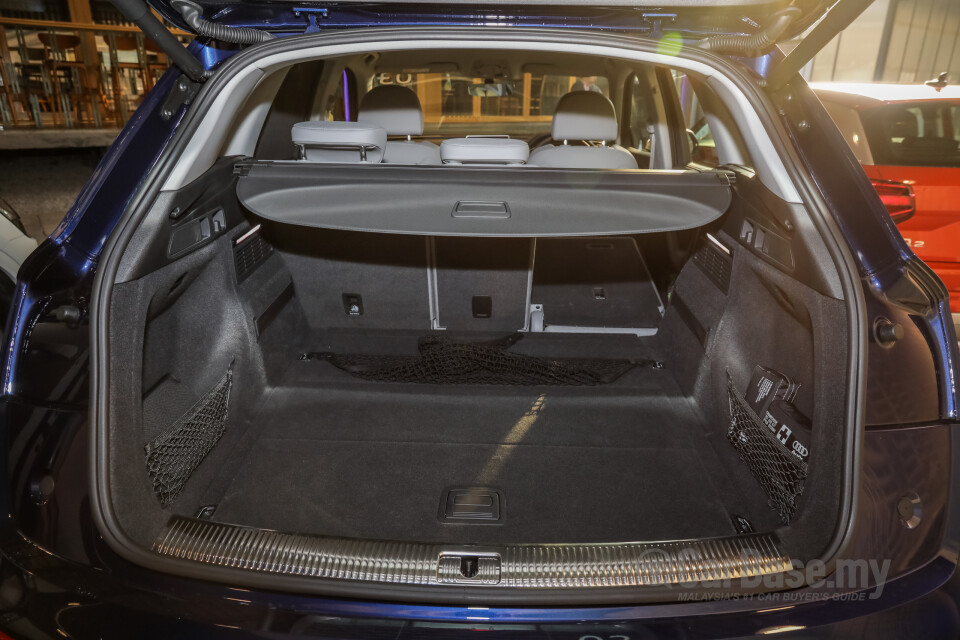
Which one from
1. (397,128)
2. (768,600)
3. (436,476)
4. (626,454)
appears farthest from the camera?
(397,128)

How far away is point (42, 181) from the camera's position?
6.49 meters

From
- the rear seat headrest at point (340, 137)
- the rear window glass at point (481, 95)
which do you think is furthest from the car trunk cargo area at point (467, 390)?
the rear window glass at point (481, 95)

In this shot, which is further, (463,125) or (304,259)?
(463,125)

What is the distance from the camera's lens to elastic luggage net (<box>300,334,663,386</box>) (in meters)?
2.17

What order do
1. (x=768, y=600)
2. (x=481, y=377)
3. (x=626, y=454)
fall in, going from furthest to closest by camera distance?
(x=481, y=377)
(x=626, y=454)
(x=768, y=600)

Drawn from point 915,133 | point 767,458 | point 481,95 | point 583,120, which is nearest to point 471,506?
point 767,458

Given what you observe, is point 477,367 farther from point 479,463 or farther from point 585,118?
point 585,118

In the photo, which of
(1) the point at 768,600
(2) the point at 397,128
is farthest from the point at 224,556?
(2) the point at 397,128

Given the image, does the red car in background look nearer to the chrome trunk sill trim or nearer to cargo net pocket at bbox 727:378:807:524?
cargo net pocket at bbox 727:378:807:524

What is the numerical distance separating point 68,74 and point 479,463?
8.71m

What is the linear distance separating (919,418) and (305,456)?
148cm

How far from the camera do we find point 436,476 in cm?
167

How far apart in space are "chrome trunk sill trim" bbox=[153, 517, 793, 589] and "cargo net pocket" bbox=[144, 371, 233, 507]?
0.24m

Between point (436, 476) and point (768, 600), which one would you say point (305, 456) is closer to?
point (436, 476)
